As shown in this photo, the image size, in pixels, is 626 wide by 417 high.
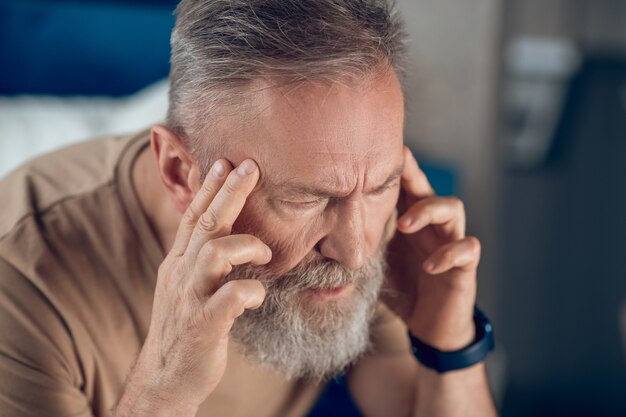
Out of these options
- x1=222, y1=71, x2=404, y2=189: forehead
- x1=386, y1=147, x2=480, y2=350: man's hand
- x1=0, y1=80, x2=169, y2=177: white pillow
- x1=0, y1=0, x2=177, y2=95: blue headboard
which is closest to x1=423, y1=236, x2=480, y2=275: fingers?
x1=386, y1=147, x2=480, y2=350: man's hand

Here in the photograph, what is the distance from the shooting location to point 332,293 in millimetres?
1116

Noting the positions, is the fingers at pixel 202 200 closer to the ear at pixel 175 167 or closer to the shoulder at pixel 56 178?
the ear at pixel 175 167

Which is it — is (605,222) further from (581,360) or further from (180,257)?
(180,257)

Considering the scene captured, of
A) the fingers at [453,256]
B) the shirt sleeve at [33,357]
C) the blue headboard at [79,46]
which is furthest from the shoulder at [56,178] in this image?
the blue headboard at [79,46]

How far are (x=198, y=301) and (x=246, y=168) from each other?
0.18 m

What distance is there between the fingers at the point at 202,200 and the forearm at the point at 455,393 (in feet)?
1.73

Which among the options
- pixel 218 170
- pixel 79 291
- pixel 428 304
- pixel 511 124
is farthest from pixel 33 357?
pixel 511 124

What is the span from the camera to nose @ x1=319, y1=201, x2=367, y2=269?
103 cm

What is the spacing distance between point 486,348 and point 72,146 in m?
0.83

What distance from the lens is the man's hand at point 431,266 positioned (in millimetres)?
1167

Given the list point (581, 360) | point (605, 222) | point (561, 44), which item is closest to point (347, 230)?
point (581, 360)

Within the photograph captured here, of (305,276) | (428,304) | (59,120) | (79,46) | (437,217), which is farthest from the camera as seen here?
(79,46)

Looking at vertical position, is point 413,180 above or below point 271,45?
below

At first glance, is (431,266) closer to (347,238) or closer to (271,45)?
(347,238)
